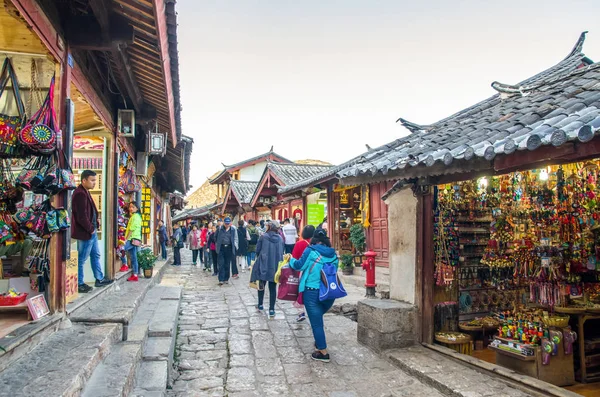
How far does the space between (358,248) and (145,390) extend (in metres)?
9.11

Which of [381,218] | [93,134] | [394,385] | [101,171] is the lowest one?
[394,385]

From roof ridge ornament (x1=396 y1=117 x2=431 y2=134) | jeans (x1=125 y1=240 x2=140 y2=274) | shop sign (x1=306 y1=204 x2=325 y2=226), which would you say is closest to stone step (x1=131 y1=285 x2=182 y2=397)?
jeans (x1=125 y1=240 x2=140 y2=274)

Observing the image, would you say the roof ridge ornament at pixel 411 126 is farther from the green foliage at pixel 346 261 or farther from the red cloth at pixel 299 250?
the green foliage at pixel 346 261

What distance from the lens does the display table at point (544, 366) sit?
494 centimetres

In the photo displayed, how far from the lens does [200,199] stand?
274 ft

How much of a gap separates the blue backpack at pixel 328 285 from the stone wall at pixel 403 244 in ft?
3.13

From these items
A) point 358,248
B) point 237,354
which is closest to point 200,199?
point 358,248

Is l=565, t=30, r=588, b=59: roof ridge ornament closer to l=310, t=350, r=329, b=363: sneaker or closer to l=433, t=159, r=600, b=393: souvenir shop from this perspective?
l=433, t=159, r=600, b=393: souvenir shop

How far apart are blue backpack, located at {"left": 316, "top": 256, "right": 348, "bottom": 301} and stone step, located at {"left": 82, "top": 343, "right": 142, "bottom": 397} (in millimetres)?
2248

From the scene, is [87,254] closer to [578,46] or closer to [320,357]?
[320,357]

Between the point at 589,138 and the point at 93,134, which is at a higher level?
the point at 93,134

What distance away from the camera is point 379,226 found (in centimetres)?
1175

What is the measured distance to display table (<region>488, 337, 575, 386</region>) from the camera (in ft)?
16.2

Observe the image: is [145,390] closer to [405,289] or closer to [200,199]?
[405,289]
